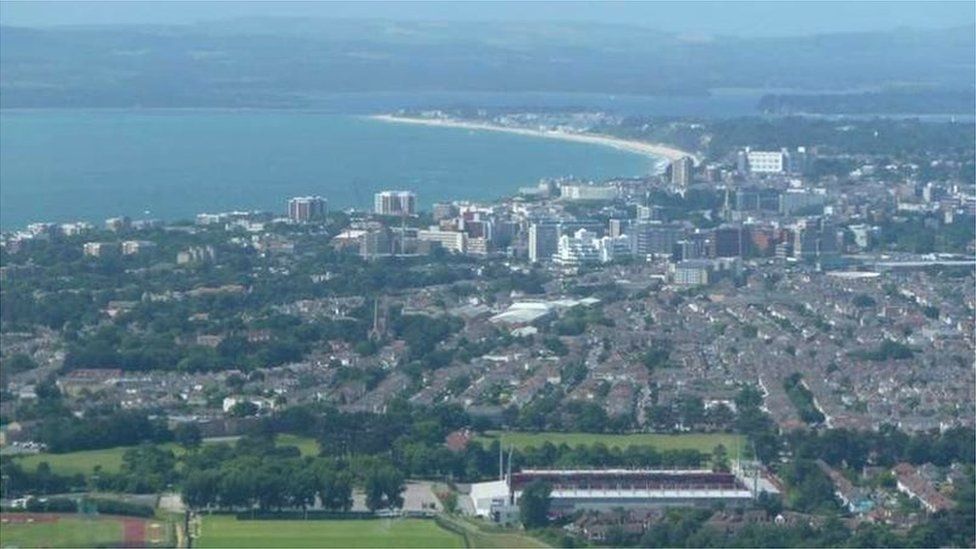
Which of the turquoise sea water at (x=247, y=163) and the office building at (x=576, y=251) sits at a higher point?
the office building at (x=576, y=251)

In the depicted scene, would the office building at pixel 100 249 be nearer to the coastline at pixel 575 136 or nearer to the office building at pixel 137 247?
the office building at pixel 137 247

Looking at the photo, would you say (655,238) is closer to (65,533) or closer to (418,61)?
(65,533)

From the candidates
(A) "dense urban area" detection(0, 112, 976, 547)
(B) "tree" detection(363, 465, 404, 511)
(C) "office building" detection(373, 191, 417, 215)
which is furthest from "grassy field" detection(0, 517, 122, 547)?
(C) "office building" detection(373, 191, 417, 215)

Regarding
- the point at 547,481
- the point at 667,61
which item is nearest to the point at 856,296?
the point at 547,481

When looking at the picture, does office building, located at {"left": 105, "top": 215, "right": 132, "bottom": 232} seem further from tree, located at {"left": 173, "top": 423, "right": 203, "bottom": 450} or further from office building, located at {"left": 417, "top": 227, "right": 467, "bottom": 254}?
tree, located at {"left": 173, "top": 423, "right": 203, "bottom": 450}

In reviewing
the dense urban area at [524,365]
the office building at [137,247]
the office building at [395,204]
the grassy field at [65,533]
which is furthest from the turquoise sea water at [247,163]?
the grassy field at [65,533]

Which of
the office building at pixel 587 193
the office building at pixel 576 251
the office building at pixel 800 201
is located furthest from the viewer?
the office building at pixel 587 193

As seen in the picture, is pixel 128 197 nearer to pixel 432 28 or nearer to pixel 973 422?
pixel 973 422
